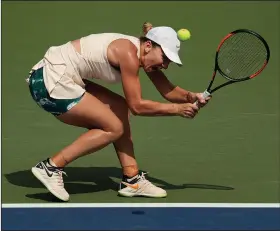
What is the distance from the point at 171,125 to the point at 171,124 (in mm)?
25

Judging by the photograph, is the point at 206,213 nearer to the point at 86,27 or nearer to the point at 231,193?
the point at 231,193

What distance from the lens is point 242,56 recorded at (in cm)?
703

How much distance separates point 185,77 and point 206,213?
3.42 metres

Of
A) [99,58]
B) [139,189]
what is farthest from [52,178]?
[99,58]

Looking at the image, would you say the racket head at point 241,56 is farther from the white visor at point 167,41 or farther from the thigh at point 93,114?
the thigh at point 93,114

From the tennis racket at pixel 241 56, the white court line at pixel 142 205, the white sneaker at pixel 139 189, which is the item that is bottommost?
the white court line at pixel 142 205

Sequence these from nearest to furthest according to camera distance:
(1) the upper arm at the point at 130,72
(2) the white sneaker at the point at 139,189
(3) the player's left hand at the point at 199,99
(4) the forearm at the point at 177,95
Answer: (1) the upper arm at the point at 130,72 < (3) the player's left hand at the point at 199,99 < (2) the white sneaker at the point at 139,189 < (4) the forearm at the point at 177,95

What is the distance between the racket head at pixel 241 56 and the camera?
6.90 m

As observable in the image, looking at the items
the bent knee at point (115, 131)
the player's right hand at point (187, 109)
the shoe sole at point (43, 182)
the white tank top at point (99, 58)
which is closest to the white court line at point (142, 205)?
the shoe sole at point (43, 182)

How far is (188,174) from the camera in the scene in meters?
7.31

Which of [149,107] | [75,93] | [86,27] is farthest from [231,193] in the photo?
[86,27]

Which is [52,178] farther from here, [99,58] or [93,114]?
[99,58]

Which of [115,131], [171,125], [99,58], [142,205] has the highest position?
[99,58]

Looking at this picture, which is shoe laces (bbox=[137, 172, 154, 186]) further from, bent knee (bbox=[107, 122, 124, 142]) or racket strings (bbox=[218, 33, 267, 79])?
racket strings (bbox=[218, 33, 267, 79])
